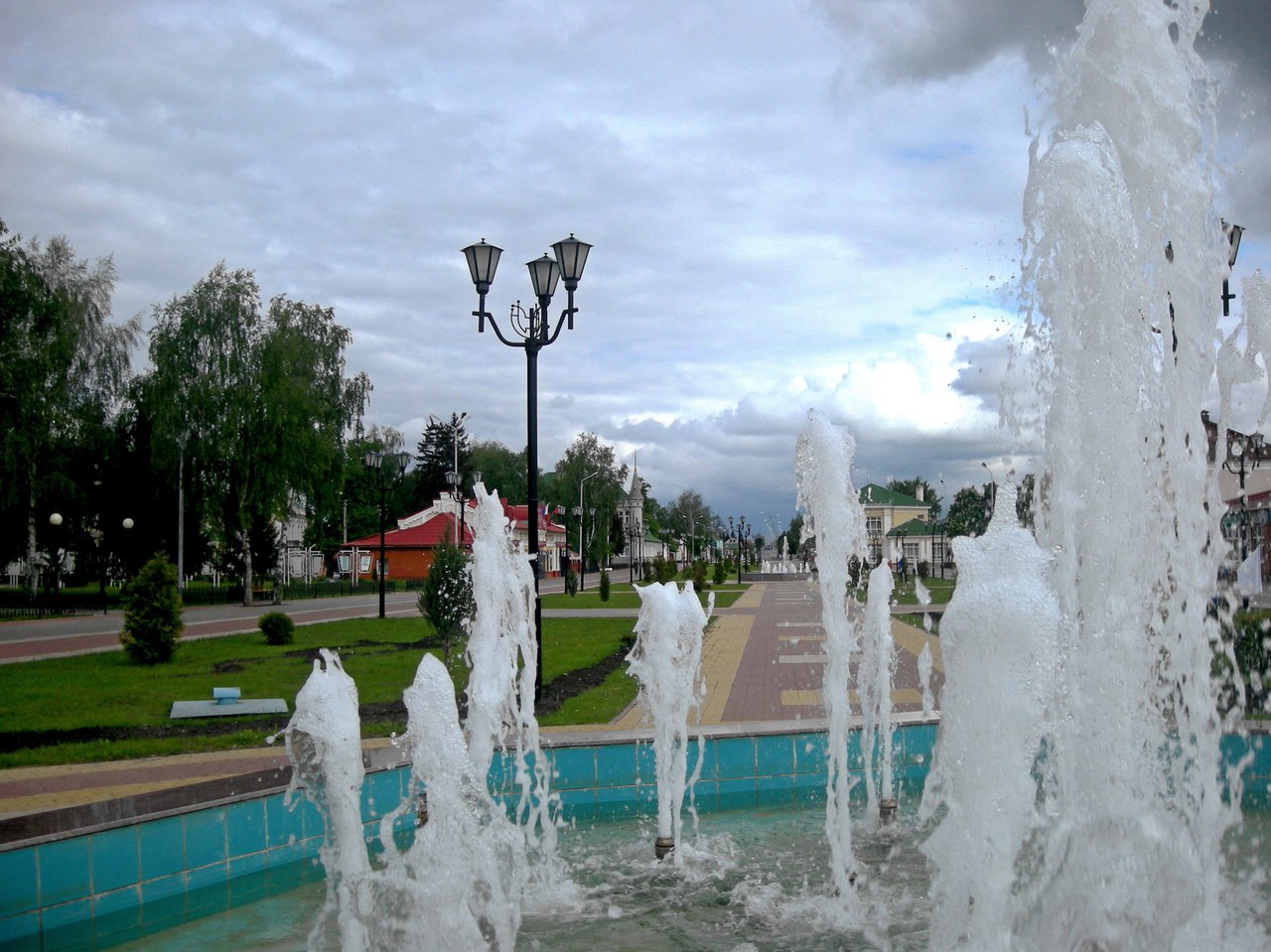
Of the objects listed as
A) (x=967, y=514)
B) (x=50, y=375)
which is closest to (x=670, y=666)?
(x=50, y=375)

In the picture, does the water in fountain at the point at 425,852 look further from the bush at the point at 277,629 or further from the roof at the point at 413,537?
the roof at the point at 413,537

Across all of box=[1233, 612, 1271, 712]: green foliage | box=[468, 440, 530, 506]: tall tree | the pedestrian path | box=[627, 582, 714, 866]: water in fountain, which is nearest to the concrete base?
the pedestrian path

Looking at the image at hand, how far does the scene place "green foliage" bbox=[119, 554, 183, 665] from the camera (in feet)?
49.7

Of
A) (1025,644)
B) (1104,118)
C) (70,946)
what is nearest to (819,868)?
(1025,644)

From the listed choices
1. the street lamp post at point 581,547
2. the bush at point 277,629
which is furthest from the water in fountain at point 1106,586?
the street lamp post at point 581,547

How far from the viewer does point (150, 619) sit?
15141 mm

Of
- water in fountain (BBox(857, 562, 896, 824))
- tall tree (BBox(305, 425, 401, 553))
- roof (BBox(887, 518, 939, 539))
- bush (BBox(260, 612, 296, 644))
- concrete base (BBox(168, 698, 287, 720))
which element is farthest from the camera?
roof (BBox(887, 518, 939, 539))

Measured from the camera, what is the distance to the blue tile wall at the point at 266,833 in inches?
187

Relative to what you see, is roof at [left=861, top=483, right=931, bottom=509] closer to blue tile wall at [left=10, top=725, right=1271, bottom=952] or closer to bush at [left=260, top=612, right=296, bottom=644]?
bush at [left=260, top=612, right=296, bottom=644]

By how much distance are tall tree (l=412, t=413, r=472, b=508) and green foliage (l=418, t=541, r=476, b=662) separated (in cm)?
6533

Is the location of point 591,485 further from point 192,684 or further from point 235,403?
point 192,684

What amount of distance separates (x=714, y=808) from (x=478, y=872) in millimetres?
2719

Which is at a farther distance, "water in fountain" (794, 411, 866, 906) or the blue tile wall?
"water in fountain" (794, 411, 866, 906)

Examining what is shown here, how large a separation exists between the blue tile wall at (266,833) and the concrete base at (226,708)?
14.7ft
